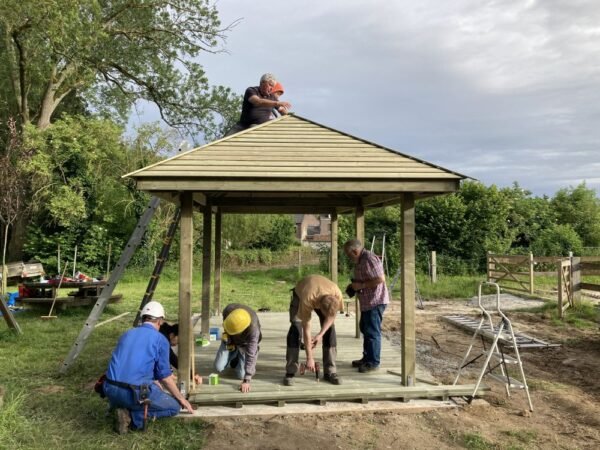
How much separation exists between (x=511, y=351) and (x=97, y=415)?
22.0ft

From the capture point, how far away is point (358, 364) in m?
5.84

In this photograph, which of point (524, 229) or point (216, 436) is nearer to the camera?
point (216, 436)

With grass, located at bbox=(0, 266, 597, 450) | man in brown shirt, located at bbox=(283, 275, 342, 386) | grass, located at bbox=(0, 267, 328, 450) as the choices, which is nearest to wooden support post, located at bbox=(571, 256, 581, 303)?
grass, located at bbox=(0, 266, 597, 450)

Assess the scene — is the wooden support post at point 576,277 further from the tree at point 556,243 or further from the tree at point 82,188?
the tree at point 82,188

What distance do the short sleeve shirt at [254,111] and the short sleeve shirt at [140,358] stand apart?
12.3 ft

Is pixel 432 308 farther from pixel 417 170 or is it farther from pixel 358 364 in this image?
pixel 417 170

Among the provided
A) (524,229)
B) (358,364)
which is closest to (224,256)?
(524,229)

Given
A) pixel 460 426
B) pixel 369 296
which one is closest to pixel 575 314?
pixel 369 296

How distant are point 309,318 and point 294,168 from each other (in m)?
1.64

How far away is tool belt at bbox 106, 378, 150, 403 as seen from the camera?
13.0 feet

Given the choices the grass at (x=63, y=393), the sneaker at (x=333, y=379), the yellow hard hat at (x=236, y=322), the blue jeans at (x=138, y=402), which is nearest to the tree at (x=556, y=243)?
the grass at (x=63, y=393)

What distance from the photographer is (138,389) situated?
3.97 meters

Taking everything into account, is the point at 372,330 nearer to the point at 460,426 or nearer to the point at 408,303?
the point at 408,303

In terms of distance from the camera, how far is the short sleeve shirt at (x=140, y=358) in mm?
3982
